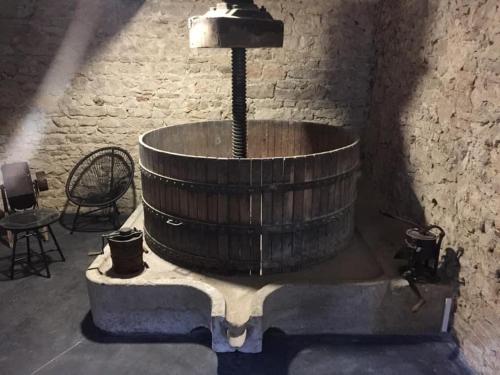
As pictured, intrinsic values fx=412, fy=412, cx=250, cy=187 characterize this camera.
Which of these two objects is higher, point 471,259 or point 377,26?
point 377,26

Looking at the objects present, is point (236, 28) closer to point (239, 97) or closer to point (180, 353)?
point (239, 97)

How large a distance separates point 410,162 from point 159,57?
3.28 m

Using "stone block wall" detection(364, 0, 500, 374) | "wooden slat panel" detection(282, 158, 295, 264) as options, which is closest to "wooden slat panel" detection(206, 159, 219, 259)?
"wooden slat panel" detection(282, 158, 295, 264)

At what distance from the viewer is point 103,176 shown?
5.57m

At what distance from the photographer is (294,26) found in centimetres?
518

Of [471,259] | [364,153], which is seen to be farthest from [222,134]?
[471,259]

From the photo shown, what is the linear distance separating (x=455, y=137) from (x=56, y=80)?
15.3ft

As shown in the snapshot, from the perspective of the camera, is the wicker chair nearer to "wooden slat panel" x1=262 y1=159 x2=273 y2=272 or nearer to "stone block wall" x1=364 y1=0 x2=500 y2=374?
"wooden slat panel" x1=262 y1=159 x2=273 y2=272

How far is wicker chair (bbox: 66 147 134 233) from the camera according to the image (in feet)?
17.8

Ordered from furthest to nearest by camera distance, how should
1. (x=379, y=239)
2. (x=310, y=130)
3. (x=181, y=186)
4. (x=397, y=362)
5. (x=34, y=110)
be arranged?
(x=34, y=110)
(x=310, y=130)
(x=379, y=239)
(x=181, y=186)
(x=397, y=362)

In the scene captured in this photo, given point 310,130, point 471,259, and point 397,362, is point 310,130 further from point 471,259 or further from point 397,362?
point 397,362

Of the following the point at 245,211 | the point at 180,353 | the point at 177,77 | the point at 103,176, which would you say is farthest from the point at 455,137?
the point at 103,176

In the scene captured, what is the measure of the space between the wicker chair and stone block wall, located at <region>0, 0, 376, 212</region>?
0.14m

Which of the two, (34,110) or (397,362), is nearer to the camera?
(397,362)
